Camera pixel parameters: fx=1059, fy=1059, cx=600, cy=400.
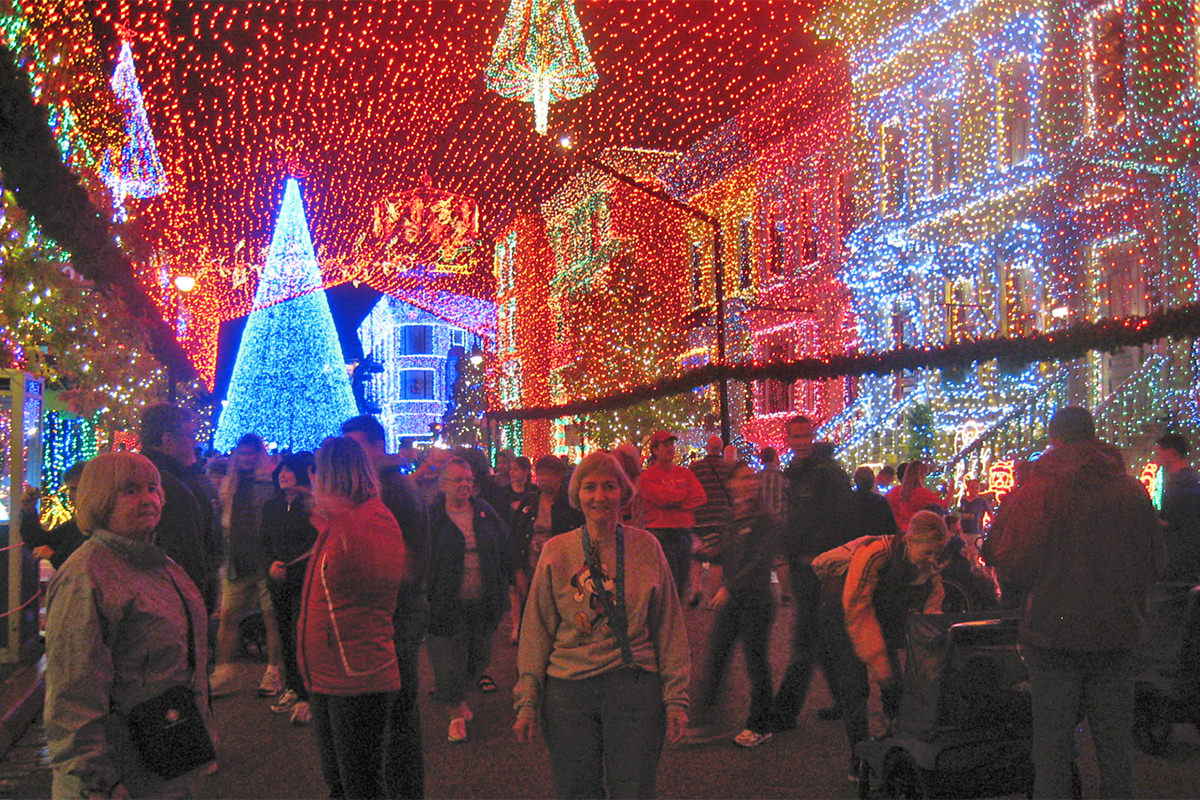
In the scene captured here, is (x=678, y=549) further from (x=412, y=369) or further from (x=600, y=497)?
(x=412, y=369)

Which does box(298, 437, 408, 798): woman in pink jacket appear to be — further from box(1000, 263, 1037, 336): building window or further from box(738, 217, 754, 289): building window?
box(738, 217, 754, 289): building window

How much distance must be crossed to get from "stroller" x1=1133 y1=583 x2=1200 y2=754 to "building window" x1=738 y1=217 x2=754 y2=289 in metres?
27.6

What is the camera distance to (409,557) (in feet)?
19.9

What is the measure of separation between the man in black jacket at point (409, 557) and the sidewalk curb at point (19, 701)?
2514 mm

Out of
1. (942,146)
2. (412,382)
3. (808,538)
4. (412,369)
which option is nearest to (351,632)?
(808,538)

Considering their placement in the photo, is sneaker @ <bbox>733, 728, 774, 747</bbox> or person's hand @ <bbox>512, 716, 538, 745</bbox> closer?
person's hand @ <bbox>512, 716, 538, 745</bbox>

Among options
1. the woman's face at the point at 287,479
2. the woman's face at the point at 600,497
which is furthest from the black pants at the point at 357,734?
the woman's face at the point at 287,479

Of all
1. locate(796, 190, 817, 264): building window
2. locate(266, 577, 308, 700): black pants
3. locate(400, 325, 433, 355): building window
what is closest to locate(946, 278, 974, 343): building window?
locate(796, 190, 817, 264): building window

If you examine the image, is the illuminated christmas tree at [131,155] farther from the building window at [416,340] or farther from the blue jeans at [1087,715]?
the building window at [416,340]

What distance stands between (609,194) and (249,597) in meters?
34.3

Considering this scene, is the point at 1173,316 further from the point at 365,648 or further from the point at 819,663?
the point at 365,648

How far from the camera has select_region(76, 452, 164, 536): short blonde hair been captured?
3.46 m

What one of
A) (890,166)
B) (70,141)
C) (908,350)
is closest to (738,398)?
(890,166)

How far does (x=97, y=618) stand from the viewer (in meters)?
3.25
